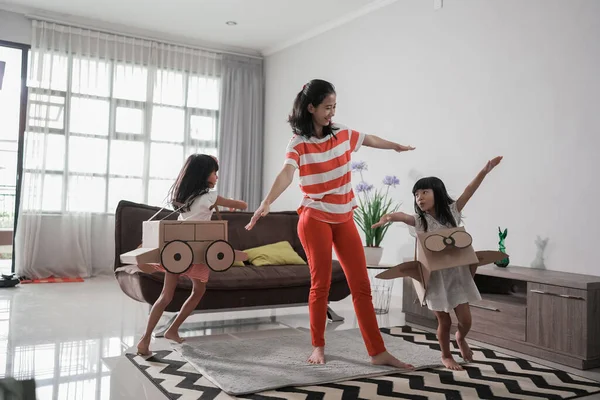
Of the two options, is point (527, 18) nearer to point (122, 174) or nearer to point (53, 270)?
point (122, 174)

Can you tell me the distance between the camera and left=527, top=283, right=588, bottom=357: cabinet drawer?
8.46 feet

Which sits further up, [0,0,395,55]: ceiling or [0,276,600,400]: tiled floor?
[0,0,395,55]: ceiling

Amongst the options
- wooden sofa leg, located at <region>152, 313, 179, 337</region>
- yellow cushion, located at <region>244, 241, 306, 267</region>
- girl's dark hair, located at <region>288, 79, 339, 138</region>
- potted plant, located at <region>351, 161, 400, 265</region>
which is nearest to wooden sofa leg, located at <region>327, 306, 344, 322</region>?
yellow cushion, located at <region>244, 241, 306, 267</region>

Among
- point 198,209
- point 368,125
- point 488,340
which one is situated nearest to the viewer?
point 198,209

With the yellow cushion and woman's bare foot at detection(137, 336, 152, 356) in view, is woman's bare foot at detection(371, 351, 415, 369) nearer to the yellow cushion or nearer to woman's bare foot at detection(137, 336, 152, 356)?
woman's bare foot at detection(137, 336, 152, 356)

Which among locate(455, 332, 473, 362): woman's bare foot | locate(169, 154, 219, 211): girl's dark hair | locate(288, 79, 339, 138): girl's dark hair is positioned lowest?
locate(455, 332, 473, 362): woman's bare foot

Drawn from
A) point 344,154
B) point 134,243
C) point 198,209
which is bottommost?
point 134,243

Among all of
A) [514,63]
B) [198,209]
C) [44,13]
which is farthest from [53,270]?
[514,63]

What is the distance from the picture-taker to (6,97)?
549cm

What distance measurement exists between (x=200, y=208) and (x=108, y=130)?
3.47 metres

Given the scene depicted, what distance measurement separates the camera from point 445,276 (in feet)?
8.14

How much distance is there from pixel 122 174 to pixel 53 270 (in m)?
1.19

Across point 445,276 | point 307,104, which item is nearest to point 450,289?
point 445,276

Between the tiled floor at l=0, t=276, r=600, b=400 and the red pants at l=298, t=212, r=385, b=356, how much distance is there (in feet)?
2.53
